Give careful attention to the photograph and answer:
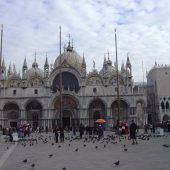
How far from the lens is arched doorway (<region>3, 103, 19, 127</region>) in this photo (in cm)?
5572

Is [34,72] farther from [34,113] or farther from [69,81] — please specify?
[34,113]

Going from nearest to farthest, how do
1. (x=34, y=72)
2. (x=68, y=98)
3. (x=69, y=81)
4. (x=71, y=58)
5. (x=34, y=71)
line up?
(x=68, y=98), (x=69, y=81), (x=34, y=72), (x=71, y=58), (x=34, y=71)

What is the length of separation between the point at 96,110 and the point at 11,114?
15103 millimetres

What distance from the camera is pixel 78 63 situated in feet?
204

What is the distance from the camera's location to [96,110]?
Result: 185 ft

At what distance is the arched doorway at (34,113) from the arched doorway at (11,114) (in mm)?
2118

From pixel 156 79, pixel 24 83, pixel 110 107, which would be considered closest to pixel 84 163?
pixel 110 107

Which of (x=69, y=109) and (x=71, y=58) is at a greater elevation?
(x=71, y=58)

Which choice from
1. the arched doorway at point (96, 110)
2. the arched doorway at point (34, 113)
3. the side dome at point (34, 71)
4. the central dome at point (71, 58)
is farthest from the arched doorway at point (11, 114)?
the arched doorway at point (96, 110)

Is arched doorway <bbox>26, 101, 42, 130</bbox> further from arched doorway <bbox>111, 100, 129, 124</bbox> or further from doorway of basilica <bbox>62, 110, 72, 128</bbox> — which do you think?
arched doorway <bbox>111, 100, 129, 124</bbox>

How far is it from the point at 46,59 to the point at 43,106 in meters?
10.7

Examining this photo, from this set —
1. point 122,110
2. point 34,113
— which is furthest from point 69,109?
point 122,110

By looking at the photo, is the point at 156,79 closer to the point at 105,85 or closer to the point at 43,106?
the point at 105,85

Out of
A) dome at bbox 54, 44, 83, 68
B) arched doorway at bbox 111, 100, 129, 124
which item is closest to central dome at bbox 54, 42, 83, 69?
dome at bbox 54, 44, 83, 68
